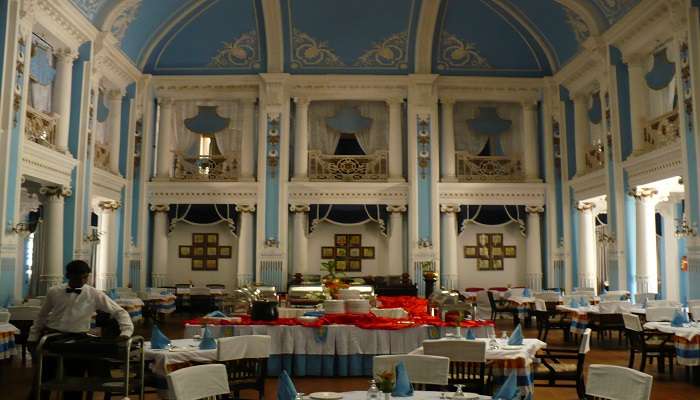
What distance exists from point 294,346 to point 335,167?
10.4m

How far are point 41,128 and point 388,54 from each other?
896cm

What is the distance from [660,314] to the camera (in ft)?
30.8

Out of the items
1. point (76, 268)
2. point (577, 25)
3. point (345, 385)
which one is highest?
point (577, 25)

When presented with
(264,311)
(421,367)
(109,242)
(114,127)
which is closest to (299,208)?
(109,242)

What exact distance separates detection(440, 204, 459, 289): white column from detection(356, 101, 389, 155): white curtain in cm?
242

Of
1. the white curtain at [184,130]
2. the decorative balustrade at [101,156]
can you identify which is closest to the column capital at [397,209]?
the white curtain at [184,130]

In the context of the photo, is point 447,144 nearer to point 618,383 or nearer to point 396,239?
point 396,239

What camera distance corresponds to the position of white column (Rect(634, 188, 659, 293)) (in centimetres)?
1380

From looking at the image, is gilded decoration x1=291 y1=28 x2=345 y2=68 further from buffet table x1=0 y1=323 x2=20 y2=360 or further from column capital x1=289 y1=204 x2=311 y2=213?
buffet table x1=0 y1=323 x2=20 y2=360

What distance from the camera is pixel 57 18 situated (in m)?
12.6

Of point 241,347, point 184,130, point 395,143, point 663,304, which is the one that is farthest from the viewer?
point 184,130

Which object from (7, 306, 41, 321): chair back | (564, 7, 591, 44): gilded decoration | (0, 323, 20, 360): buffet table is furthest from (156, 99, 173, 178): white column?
(564, 7, 591, 44): gilded decoration

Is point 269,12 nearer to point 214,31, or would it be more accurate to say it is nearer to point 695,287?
point 214,31

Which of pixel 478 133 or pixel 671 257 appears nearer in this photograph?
pixel 671 257
